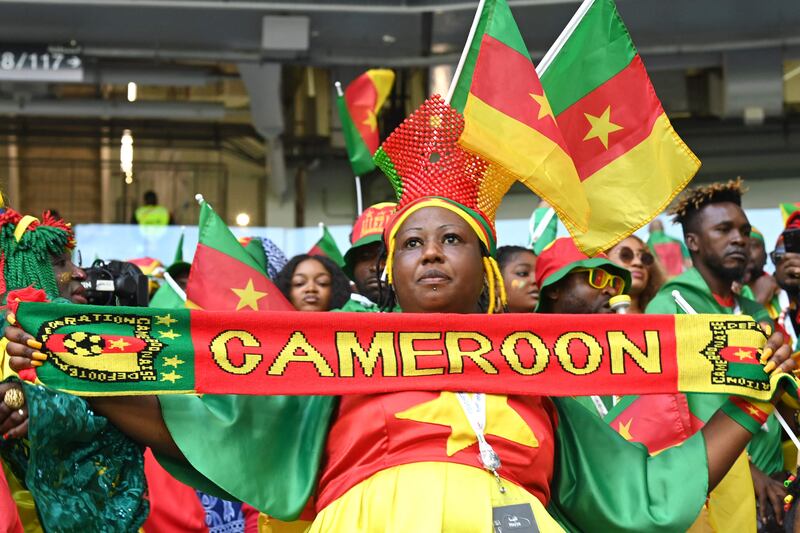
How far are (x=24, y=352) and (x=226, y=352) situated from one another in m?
0.60

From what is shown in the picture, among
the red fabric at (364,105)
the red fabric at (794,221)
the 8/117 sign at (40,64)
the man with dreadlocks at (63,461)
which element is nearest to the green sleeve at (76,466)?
the man with dreadlocks at (63,461)

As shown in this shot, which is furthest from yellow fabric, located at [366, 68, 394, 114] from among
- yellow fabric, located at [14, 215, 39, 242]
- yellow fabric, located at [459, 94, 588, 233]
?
yellow fabric, located at [14, 215, 39, 242]

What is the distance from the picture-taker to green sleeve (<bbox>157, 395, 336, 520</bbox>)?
3.99m

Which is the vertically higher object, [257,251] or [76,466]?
[257,251]

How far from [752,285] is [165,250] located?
447 cm

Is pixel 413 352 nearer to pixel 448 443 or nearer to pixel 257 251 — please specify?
pixel 448 443

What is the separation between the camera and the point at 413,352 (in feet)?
13.6

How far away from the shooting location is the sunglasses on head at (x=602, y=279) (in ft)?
19.7

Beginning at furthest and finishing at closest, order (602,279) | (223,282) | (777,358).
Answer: (223,282), (602,279), (777,358)

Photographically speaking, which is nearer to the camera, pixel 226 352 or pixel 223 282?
pixel 226 352

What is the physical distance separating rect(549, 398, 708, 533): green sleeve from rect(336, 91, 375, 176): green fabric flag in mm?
4104

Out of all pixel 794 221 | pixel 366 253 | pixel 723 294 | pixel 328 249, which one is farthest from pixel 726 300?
pixel 328 249

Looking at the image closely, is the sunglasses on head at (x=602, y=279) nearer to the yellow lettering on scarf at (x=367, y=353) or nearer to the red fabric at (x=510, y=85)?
the red fabric at (x=510, y=85)

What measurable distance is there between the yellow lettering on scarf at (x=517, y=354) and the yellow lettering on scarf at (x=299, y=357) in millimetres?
571
